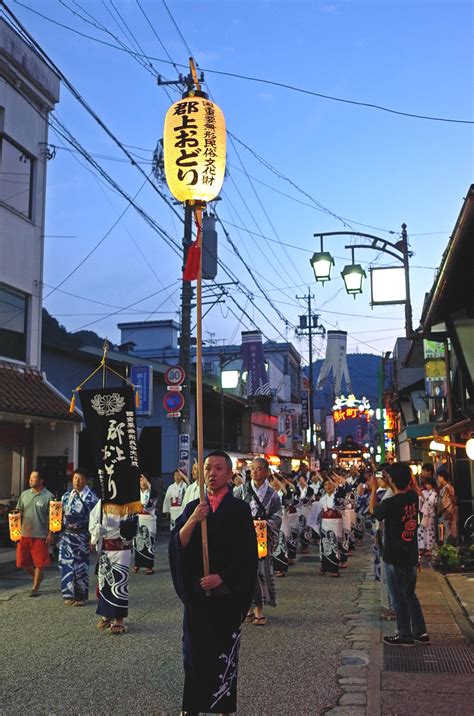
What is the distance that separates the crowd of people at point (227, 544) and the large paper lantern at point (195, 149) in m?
3.47

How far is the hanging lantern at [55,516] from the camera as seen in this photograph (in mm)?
10672

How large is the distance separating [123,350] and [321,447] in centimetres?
3751

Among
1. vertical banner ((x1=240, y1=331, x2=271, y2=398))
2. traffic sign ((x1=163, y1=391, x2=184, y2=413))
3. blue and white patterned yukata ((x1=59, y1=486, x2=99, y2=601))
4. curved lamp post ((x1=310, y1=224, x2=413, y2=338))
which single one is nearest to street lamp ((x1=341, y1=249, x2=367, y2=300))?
curved lamp post ((x1=310, y1=224, x2=413, y2=338))

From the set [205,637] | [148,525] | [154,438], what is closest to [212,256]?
[148,525]

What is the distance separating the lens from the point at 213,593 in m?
4.50

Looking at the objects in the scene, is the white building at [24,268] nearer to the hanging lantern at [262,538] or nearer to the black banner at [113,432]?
the black banner at [113,432]

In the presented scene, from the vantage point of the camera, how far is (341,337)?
101ft

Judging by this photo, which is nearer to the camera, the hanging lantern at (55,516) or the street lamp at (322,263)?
the hanging lantern at (55,516)

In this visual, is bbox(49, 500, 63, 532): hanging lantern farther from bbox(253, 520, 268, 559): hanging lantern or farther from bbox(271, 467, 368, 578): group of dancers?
bbox(271, 467, 368, 578): group of dancers

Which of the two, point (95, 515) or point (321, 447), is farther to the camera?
point (321, 447)

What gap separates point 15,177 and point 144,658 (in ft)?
47.4

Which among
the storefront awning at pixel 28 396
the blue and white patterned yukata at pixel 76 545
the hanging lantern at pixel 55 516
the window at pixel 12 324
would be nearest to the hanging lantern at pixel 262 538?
the blue and white patterned yukata at pixel 76 545

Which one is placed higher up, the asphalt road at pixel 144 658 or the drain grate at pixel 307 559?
the asphalt road at pixel 144 658

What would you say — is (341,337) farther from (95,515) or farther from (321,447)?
(321,447)
